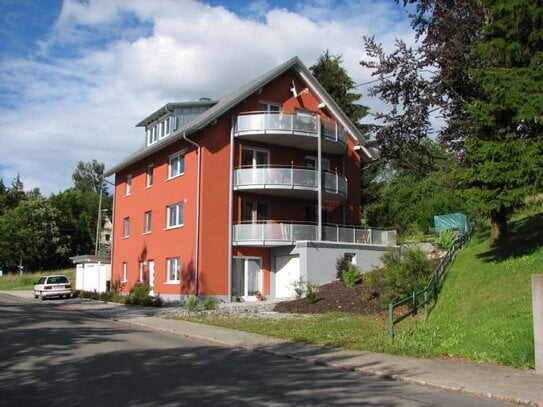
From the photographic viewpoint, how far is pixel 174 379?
9.37 m

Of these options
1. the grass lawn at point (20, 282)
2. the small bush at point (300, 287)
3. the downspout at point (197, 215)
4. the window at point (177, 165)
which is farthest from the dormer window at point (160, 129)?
the grass lawn at point (20, 282)

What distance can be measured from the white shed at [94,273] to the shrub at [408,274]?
25.4m

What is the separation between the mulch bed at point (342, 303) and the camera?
19909 mm

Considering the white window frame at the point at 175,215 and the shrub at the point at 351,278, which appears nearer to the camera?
the shrub at the point at 351,278

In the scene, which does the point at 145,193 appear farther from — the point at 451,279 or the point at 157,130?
the point at 451,279

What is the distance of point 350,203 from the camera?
3528 cm

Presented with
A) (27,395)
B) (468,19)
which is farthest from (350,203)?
(27,395)

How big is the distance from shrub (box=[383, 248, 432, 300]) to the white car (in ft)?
80.2

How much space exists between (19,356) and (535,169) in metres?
11.6

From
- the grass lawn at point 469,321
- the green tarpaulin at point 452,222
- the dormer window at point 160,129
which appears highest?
the dormer window at point 160,129

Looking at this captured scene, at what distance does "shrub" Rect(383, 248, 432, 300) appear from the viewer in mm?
17484

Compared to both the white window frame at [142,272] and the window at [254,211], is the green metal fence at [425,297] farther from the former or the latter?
the white window frame at [142,272]

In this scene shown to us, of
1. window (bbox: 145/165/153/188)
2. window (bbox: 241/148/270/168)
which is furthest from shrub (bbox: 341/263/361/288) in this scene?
window (bbox: 145/165/153/188)

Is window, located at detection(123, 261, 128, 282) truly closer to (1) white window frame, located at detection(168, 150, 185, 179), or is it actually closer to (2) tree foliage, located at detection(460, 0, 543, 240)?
(1) white window frame, located at detection(168, 150, 185, 179)
